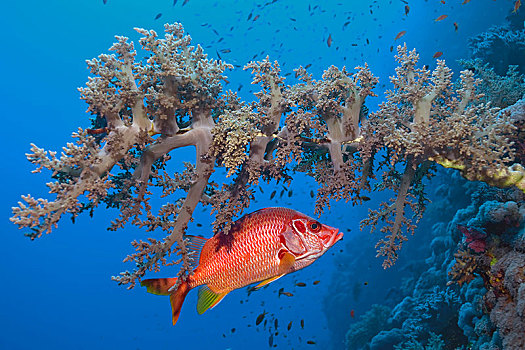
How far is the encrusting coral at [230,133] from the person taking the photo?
2697 millimetres

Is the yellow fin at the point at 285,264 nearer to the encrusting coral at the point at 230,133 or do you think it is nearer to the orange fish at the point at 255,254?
the orange fish at the point at 255,254

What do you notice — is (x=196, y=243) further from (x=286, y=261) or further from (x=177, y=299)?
(x=286, y=261)

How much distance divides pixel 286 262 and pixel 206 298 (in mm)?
771

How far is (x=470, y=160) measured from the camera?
2.99m

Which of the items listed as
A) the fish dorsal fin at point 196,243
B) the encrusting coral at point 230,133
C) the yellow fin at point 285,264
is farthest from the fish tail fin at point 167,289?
the yellow fin at point 285,264

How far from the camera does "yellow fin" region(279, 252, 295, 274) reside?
229cm

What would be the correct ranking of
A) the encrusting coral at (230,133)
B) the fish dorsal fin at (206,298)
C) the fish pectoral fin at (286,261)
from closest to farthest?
the fish pectoral fin at (286,261) → the fish dorsal fin at (206,298) → the encrusting coral at (230,133)

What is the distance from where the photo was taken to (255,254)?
2.39 meters

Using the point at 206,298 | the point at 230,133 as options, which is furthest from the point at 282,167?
the point at 206,298

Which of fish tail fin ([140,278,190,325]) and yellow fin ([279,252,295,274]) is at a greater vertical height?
fish tail fin ([140,278,190,325])

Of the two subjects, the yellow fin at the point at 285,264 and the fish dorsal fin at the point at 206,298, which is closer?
the yellow fin at the point at 285,264

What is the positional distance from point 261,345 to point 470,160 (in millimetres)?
76538

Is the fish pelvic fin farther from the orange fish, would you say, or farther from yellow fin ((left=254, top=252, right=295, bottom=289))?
yellow fin ((left=254, top=252, right=295, bottom=289))

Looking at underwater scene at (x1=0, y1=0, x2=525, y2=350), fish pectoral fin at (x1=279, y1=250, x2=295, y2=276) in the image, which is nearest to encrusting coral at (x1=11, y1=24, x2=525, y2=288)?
underwater scene at (x1=0, y1=0, x2=525, y2=350)
